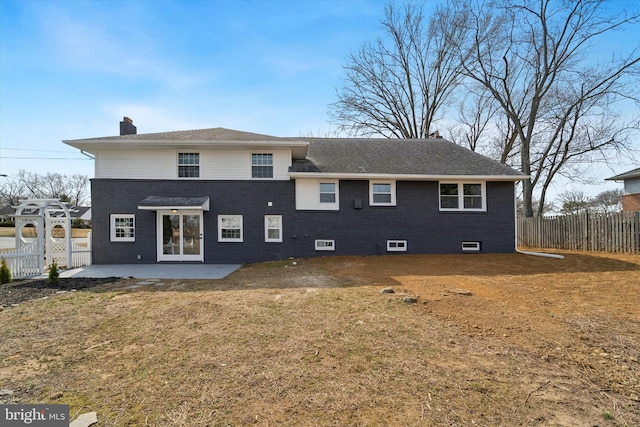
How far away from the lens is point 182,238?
490 inches

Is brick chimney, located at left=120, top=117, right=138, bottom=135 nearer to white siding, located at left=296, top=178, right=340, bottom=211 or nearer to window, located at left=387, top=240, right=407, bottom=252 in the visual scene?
white siding, located at left=296, top=178, right=340, bottom=211

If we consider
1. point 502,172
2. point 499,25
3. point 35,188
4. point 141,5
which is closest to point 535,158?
point 499,25

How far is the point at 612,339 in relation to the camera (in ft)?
13.1

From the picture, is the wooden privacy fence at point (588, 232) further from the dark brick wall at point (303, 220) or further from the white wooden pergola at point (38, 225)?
the white wooden pergola at point (38, 225)

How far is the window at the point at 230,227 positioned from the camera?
12.6m

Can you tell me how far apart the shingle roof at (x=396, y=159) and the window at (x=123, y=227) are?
689 centimetres

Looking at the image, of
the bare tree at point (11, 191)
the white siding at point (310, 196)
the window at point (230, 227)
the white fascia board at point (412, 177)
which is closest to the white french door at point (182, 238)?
the window at point (230, 227)

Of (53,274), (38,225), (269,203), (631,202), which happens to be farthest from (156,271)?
(631,202)

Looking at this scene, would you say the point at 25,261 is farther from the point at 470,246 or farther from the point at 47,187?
the point at 47,187

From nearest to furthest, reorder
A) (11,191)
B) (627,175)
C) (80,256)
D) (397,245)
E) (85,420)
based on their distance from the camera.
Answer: (85,420)
(80,256)
(397,245)
(627,175)
(11,191)

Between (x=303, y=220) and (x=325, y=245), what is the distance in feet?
4.56

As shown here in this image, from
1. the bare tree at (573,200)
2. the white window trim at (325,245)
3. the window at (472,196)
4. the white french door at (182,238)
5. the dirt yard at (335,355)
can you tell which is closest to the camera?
the dirt yard at (335,355)

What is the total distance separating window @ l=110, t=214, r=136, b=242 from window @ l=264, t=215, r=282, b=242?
5.22 m

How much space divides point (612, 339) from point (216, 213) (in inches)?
464
